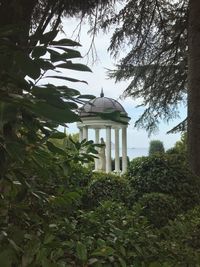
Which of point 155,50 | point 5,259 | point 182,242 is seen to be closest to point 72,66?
point 5,259

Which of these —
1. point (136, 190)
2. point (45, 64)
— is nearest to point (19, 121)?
→ point (45, 64)

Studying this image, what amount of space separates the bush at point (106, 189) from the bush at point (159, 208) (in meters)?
0.53

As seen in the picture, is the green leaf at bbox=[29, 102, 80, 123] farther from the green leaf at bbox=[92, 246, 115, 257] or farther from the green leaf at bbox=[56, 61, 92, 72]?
the green leaf at bbox=[92, 246, 115, 257]

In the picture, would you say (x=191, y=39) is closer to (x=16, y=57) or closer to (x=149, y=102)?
(x=149, y=102)

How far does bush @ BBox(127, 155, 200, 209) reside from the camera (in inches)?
240

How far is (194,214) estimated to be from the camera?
5.04m

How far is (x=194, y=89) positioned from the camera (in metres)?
7.93

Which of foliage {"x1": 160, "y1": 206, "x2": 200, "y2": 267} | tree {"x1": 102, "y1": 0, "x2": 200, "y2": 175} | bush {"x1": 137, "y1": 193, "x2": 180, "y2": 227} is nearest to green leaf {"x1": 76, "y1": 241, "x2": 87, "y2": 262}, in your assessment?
foliage {"x1": 160, "y1": 206, "x2": 200, "y2": 267}

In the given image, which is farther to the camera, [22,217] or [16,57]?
[22,217]

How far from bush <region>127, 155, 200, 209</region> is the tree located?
1.23 meters

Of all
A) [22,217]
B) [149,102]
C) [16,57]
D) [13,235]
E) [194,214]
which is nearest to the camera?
[16,57]

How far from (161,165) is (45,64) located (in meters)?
5.34

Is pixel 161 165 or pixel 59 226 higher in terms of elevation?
pixel 161 165

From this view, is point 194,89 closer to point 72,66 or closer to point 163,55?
point 163,55
